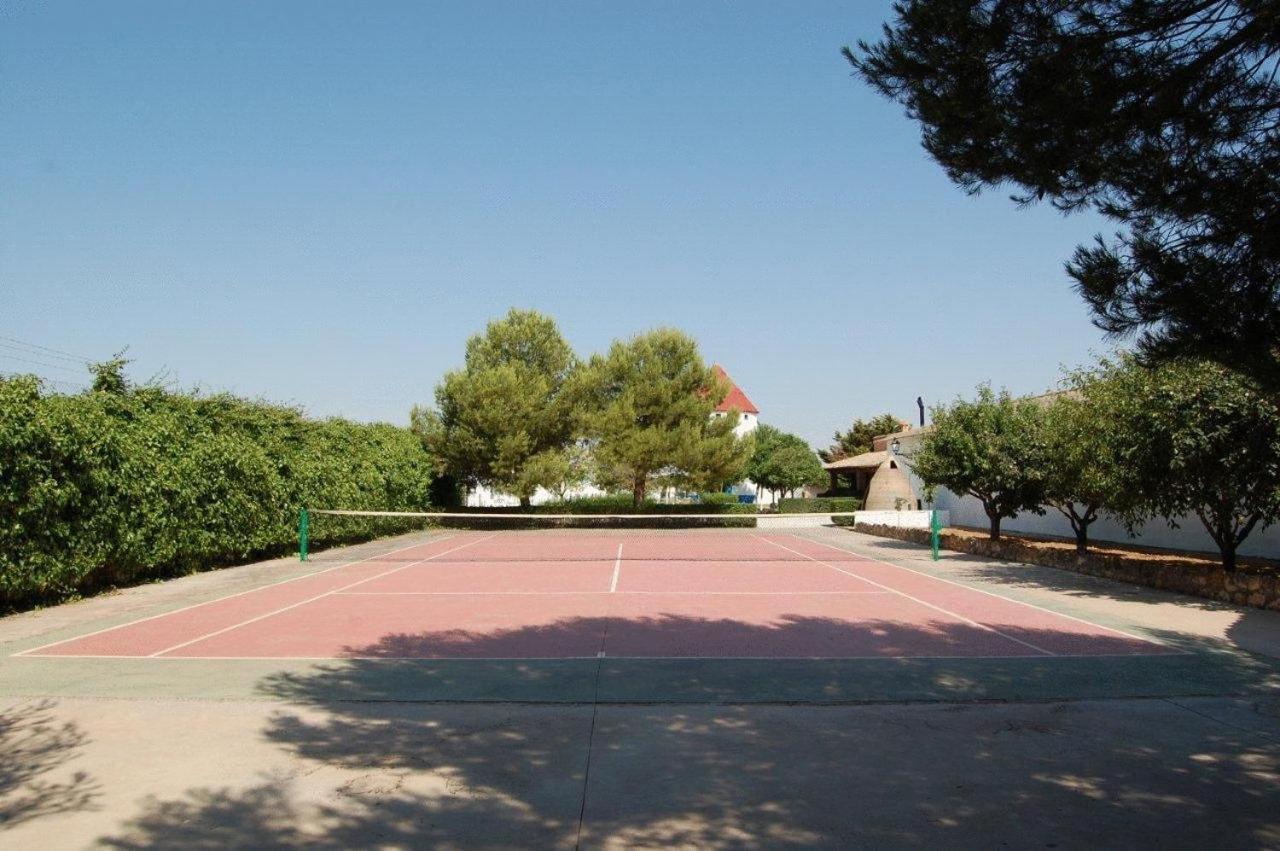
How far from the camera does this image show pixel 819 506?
48.2m

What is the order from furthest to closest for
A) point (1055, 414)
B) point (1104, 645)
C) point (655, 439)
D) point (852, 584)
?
1. point (655, 439)
2. point (1055, 414)
3. point (852, 584)
4. point (1104, 645)

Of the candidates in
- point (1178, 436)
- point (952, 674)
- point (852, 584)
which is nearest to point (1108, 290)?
point (952, 674)

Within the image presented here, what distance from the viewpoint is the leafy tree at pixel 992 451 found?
70.0 feet

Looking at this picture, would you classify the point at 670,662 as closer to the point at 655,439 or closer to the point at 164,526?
the point at 164,526

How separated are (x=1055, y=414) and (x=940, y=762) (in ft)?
49.7

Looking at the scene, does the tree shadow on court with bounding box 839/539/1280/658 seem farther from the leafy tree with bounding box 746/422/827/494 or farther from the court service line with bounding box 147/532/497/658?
the leafy tree with bounding box 746/422/827/494

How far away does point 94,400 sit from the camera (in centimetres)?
1451

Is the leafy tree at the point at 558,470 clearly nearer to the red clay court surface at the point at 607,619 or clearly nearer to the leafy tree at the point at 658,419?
the leafy tree at the point at 658,419

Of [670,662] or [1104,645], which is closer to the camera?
[670,662]

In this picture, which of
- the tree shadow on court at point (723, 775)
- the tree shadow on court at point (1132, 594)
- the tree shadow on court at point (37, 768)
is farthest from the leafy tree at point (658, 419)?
the tree shadow on court at point (37, 768)

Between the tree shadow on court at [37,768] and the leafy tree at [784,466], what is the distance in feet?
211

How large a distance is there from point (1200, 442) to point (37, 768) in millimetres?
14418

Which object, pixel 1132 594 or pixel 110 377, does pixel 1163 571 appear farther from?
pixel 110 377

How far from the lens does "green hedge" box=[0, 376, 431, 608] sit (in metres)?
11.6
